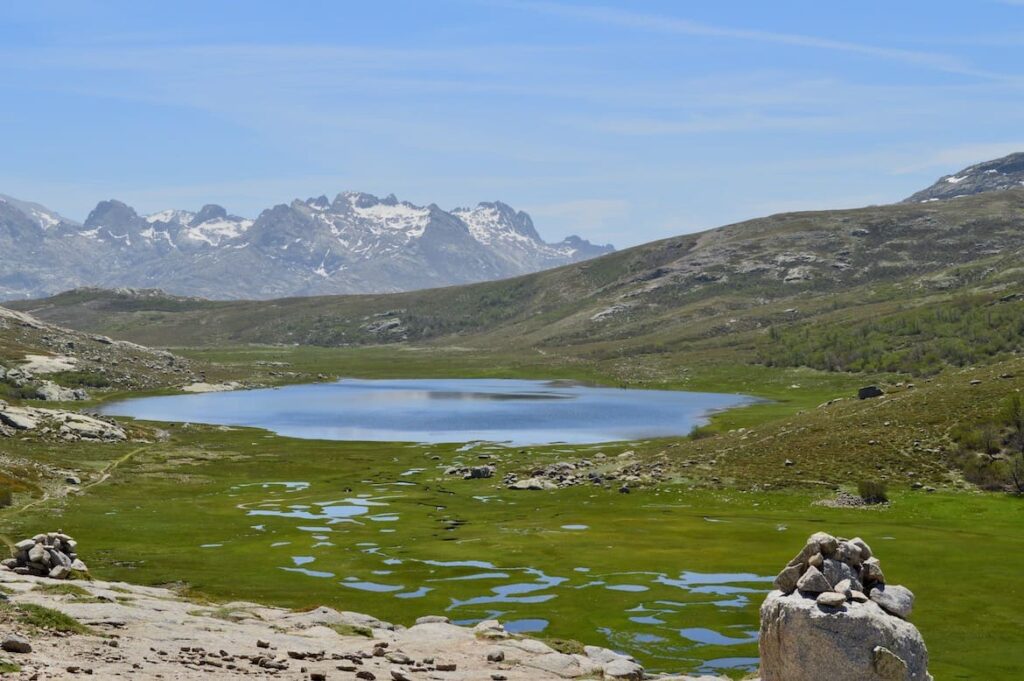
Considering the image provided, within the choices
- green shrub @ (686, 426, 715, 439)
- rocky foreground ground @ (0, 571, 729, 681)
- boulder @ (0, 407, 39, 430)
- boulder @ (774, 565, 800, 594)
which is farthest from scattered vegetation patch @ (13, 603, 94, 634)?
boulder @ (0, 407, 39, 430)

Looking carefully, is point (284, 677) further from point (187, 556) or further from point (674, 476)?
point (674, 476)

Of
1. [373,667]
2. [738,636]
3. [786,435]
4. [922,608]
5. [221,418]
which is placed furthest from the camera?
[221,418]

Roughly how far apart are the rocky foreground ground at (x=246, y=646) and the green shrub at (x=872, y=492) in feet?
181

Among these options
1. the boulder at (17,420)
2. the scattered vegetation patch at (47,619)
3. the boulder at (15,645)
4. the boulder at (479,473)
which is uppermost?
the boulder at (15,645)

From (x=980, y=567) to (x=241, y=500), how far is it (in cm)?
7076

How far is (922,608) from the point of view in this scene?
173 feet

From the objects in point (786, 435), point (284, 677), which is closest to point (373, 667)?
point (284, 677)

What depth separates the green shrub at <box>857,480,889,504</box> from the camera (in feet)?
296

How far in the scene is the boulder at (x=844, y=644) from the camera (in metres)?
28.7

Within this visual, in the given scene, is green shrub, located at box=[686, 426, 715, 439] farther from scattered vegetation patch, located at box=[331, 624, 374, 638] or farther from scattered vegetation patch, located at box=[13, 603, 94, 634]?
scattered vegetation patch, located at box=[13, 603, 94, 634]

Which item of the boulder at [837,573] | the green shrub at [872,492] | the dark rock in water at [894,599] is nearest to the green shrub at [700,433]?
the green shrub at [872,492]

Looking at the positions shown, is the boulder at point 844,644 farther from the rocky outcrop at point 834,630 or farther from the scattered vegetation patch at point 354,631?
the scattered vegetation patch at point 354,631

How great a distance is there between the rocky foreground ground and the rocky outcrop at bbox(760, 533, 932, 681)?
9198 millimetres

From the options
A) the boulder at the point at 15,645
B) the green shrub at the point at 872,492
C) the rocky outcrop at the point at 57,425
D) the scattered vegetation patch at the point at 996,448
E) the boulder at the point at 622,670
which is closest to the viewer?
the boulder at the point at 15,645
